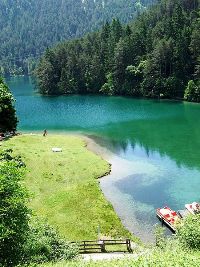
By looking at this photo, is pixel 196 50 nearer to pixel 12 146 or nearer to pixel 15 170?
pixel 12 146

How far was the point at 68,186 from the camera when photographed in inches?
2133

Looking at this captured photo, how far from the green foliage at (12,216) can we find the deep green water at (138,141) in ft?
65.5

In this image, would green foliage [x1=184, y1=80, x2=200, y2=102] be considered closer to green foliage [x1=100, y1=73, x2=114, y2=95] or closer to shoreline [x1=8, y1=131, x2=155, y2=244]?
green foliage [x1=100, y1=73, x2=114, y2=95]

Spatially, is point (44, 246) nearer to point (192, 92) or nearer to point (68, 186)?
point (68, 186)

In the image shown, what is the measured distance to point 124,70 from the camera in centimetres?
15088

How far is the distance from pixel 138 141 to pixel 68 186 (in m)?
30.2

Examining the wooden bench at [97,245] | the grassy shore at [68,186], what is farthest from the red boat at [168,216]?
the wooden bench at [97,245]

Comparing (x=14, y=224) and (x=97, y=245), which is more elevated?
(x=14, y=224)

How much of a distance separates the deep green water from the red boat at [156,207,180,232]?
3.28ft

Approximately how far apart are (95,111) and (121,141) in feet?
132

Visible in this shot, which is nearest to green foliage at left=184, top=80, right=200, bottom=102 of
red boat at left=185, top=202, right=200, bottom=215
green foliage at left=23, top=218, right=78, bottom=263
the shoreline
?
the shoreline

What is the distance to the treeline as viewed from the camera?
134m

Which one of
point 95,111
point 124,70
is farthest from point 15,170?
point 124,70

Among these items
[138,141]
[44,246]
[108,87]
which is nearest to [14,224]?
[44,246]
